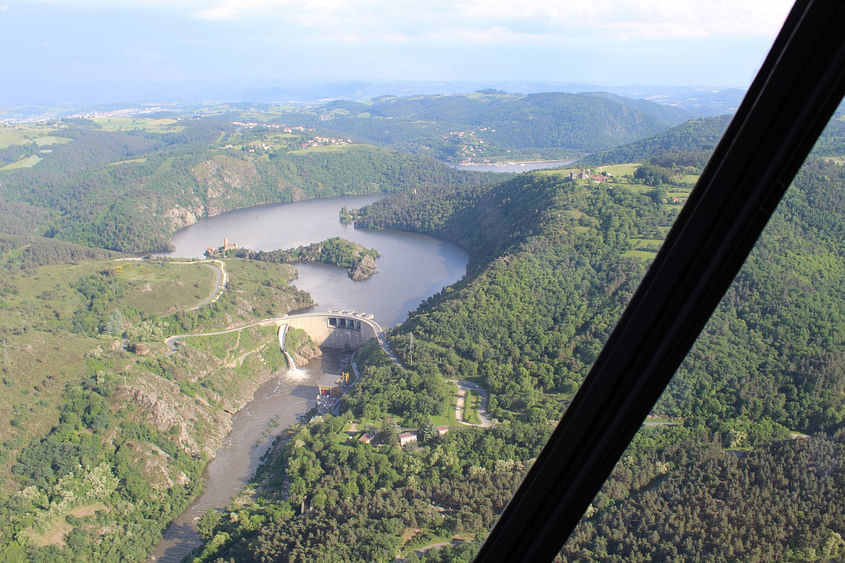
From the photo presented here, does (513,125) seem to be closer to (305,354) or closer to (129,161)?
(129,161)

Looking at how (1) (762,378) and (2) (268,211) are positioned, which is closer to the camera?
(1) (762,378)

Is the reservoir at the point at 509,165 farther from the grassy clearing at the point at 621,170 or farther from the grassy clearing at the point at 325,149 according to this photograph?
the grassy clearing at the point at 621,170

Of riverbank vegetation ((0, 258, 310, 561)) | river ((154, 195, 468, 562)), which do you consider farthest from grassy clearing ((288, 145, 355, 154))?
riverbank vegetation ((0, 258, 310, 561))

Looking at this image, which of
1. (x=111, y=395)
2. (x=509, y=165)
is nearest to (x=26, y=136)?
(x=509, y=165)

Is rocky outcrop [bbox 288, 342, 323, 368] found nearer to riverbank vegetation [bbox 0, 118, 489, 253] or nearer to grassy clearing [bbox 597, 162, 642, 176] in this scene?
grassy clearing [bbox 597, 162, 642, 176]

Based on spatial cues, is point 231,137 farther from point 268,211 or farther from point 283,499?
point 283,499

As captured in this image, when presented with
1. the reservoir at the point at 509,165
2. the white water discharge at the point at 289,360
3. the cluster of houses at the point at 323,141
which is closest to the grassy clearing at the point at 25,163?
the cluster of houses at the point at 323,141

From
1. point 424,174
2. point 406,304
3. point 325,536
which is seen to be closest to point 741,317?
point 325,536
